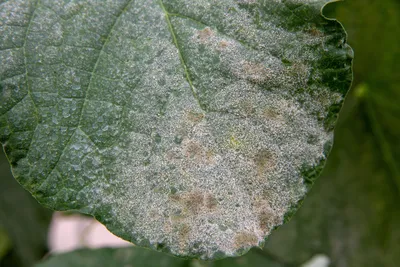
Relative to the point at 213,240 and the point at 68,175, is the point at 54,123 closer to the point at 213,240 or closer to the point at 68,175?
the point at 68,175

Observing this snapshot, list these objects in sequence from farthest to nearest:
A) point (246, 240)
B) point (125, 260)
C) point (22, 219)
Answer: point (22, 219) → point (125, 260) → point (246, 240)

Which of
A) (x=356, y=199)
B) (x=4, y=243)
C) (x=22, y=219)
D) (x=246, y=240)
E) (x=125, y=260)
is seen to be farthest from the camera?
(x=4, y=243)

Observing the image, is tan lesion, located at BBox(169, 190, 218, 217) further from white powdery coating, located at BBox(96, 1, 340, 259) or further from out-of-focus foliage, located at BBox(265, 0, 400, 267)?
out-of-focus foliage, located at BBox(265, 0, 400, 267)

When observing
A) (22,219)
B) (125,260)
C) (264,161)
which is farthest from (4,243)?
(264,161)

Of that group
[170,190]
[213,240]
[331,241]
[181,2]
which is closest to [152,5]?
[181,2]

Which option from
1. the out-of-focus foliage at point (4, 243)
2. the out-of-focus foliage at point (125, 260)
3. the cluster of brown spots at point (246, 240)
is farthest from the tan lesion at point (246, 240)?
the out-of-focus foliage at point (4, 243)

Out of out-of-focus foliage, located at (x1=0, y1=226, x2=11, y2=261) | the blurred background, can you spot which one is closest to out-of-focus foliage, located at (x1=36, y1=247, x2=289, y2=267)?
the blurred background

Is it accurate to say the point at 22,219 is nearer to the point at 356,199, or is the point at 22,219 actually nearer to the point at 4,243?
the point at 4,243

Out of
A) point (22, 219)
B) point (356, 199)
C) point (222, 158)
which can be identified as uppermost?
point (222, 158)
